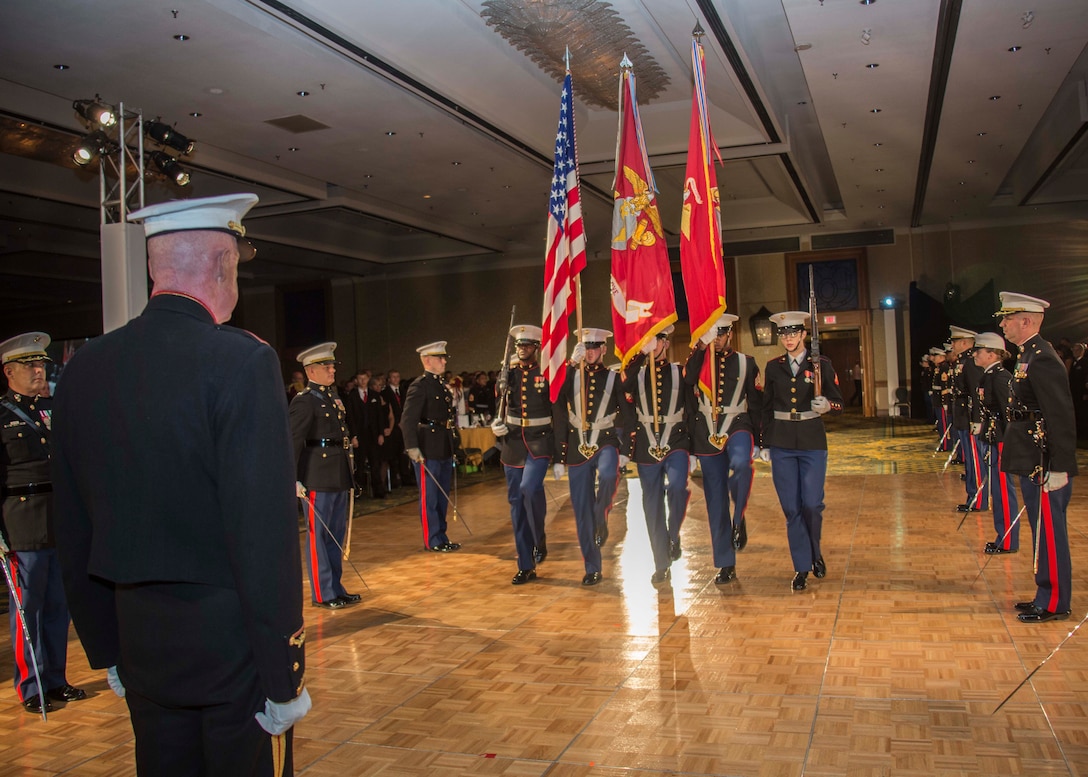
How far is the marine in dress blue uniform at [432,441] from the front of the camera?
28.0ft

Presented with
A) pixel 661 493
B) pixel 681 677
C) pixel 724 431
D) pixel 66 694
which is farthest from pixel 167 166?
pixel 681 677

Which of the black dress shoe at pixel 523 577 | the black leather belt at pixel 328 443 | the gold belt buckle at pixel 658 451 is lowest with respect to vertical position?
the black dress shoe at pixel 523 577

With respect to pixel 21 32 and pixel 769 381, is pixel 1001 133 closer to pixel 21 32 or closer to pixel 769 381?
pixel 769 381

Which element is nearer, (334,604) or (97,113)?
(334,604)

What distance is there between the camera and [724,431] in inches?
279

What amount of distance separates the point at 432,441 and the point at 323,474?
2181mm

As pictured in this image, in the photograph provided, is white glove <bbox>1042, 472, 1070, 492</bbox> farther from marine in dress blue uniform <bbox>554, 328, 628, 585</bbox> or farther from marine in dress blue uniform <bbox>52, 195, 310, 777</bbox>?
marine in dress blue uniform <bbox>52, 195, 310, 777</bbox>

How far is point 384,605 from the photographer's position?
661cm

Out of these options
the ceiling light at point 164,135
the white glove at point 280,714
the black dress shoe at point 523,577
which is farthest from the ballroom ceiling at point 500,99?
the white glove at point 280,714

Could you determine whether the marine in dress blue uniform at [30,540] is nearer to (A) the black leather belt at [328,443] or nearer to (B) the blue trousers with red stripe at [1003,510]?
(A) the black leather belt at [328,443]

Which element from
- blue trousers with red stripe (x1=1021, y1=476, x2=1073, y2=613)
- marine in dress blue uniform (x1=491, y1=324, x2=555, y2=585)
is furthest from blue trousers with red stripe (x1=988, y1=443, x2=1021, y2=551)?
marine in dress blue uniform (x1=491, y1=324, x2=555, y2=585)

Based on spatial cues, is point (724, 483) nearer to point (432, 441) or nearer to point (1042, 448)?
point (1042, 448)

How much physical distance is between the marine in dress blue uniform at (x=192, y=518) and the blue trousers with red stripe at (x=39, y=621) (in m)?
3.15

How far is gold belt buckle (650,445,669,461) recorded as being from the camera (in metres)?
6.62
